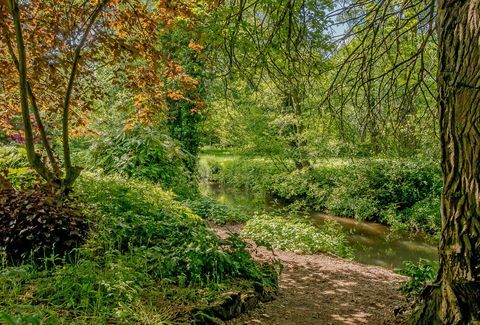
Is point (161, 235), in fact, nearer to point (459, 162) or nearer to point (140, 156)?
point (459, 162)

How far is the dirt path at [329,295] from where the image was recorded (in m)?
3.28

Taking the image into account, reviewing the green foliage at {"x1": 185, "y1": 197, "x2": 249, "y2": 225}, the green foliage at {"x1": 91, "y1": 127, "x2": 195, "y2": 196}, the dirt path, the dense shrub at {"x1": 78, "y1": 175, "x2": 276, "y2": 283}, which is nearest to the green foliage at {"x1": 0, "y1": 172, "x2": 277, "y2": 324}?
the dense shrub at {"x1": 78, "y1": 175, "x2": 276, "y2": 283}

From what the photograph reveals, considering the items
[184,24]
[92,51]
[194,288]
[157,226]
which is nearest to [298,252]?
[157,226]

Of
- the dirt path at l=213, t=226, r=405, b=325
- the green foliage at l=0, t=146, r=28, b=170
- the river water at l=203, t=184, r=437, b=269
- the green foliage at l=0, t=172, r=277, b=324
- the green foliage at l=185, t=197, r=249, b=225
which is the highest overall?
the green foliage at l=0, t=146, r=28, b=170

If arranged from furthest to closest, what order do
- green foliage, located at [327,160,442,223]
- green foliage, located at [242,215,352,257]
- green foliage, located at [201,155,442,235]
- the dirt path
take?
1. green foliage, located at [327,160,442,223]
2. green foliage, located at [201,155,442,235]
3. green foliage, located at [242,215,352,257]
4. the dirt path

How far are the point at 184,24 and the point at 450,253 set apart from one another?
12.9 ft

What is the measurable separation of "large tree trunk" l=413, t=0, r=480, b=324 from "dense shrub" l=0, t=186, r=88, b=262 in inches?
114

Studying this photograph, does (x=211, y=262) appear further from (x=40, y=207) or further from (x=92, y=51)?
(x=92, y=51)

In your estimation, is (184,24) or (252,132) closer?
(184,24)

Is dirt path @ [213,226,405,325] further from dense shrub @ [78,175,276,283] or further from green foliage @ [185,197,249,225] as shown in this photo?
green foliage @ [185,197,249,225]

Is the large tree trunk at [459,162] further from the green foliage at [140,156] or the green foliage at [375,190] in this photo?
the green foliage at [375,190]

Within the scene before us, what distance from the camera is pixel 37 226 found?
10.6 feet

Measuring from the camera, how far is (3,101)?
468 centimetres

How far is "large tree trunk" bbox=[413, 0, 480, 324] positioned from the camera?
7.14ft
